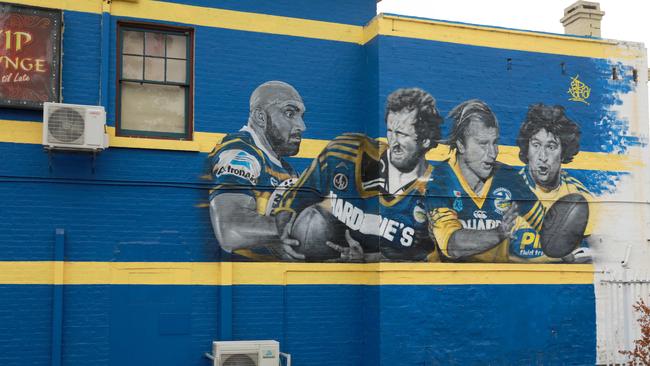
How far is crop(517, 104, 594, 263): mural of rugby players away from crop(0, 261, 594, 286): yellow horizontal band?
0.81 m

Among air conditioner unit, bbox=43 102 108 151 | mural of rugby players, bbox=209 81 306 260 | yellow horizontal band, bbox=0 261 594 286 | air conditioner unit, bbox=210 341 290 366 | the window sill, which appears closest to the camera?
air conditioner unit, bbox=43 102 108 151

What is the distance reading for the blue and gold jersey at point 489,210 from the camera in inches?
463

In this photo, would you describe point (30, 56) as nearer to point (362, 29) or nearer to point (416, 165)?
point (362, 29)

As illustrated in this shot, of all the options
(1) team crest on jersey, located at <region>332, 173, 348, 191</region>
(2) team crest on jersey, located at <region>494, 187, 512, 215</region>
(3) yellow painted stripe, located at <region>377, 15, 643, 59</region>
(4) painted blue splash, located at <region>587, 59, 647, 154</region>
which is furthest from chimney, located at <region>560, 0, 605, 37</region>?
(1) team crest on jersey, located at <region>332, 173, 348, 191</region>

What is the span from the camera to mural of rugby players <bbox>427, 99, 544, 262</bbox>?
11.8 metres

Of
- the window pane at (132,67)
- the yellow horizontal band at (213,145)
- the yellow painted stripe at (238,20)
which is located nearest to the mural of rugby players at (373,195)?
the yellow horizontal band at (213,145)

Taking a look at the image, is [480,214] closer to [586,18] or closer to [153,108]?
[586,18]

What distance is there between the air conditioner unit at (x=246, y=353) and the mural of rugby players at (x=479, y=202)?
309cm

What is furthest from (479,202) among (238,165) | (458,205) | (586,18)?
(586,18)

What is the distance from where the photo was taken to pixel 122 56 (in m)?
11.1

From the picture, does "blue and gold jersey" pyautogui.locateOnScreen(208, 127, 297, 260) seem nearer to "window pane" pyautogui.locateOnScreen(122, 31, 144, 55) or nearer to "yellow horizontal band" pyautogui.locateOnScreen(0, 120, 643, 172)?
"yellow horizontal band" pyautogui.locateOnScreen(0, 120, 643, 172)

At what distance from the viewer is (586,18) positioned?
13672 millimetres

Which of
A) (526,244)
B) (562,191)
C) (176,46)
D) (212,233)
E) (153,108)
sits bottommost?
(526,244)

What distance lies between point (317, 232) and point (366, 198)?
0.95 metres
